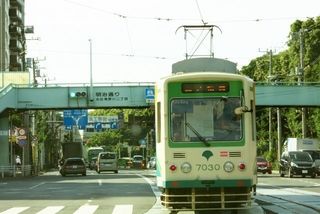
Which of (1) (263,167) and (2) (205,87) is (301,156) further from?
(2) (205,87)

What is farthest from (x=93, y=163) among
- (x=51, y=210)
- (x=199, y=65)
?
(x=199, y=65)

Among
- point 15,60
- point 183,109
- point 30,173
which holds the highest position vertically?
point 15,60

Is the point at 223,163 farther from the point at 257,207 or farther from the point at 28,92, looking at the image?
the point at 28,92

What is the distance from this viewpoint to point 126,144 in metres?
127

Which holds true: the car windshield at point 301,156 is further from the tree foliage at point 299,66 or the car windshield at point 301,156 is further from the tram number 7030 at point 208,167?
the tram number 7030 at point 208,167

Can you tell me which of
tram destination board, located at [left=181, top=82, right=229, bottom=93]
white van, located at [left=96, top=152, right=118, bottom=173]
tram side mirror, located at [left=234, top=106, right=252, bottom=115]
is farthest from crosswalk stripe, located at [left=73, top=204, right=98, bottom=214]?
white van, located at [left=96, top=152, right=118, bottom=173]

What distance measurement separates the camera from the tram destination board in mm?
15578

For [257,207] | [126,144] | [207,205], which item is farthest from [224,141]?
[126,144]

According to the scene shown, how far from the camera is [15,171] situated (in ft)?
173

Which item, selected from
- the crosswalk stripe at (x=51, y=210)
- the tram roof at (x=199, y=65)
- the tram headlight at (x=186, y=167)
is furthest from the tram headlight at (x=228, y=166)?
the crosswalk stripe at (x=51, y=210)

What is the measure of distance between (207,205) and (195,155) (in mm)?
1109

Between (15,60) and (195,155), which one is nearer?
(195,155)

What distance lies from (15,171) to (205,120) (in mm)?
39368

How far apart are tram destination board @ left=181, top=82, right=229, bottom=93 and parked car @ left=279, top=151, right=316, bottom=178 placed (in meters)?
29.5
